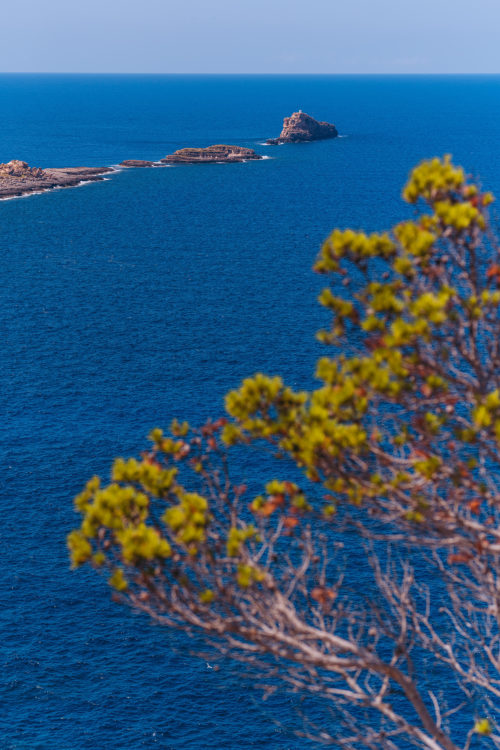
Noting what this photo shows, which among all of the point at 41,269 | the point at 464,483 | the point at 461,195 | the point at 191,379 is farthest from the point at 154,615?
the point at 41,269

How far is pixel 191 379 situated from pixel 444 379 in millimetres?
86278

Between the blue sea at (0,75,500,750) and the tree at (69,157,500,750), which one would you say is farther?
the blue sea at (0,75,500,750)

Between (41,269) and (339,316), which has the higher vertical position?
(339,316)

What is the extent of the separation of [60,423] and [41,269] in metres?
68.1

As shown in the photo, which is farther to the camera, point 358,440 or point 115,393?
point 115,393

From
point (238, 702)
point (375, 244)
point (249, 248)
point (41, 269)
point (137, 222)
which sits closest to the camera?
point (375, 244)

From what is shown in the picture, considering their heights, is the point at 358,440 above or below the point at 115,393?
above

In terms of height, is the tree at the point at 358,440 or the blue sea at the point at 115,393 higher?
the tree at the point at 358,440

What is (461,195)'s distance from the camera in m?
19.6

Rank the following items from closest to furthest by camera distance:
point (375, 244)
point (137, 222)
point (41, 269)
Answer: point (375, 244), point (41, 269), point (137, 222)

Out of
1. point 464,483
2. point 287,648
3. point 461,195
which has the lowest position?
point 287,648

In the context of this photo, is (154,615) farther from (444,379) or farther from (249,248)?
(249,248)

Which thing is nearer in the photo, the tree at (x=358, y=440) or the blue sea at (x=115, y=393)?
the tree at (x=358, y=440)

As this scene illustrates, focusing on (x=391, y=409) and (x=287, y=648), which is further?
(x=391, y=409)
